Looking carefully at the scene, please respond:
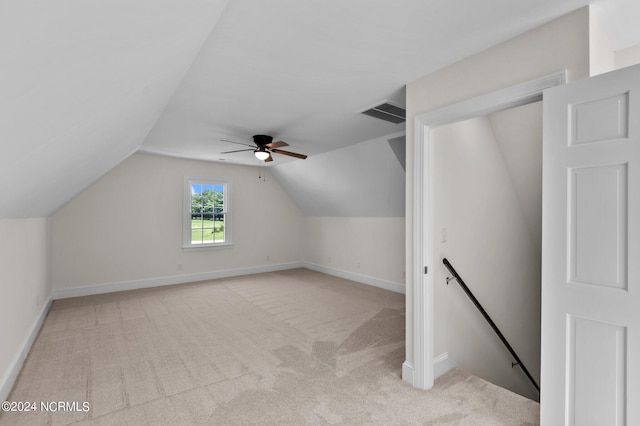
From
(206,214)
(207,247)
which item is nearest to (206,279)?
(207,247)

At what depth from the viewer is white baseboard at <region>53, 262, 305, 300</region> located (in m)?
5.16

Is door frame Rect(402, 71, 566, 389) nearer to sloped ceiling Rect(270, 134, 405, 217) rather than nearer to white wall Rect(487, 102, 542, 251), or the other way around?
white wall Rect(487, 102, 542, 251)

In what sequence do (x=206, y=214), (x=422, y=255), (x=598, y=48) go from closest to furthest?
1. (x=598, y=48)
2. (x=422, y=255)
3. (x=206, y=214)

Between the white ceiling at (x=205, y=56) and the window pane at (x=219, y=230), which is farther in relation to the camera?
the window pane at (x=219, y=230)

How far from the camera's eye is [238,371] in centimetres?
275

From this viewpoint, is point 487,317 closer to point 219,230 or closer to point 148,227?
point 219,230

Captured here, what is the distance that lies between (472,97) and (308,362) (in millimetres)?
2656

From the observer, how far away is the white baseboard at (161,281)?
5.16 metres

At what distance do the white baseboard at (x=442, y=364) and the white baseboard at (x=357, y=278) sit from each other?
8.83 feet

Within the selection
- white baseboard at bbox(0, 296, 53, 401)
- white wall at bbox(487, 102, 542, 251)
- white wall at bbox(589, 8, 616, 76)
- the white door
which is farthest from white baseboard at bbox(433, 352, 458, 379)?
white baseboard at bbox(0, 296, 53, 401)

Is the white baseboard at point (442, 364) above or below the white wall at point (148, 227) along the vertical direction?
below

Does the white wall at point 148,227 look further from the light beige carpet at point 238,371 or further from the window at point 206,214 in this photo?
the light beige carpet at point 238,371

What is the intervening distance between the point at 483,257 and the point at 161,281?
18.5 ft

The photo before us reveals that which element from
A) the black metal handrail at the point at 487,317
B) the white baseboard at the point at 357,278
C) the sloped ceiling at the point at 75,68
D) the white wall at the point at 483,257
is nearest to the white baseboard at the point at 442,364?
the white wall at the point at 483,257
